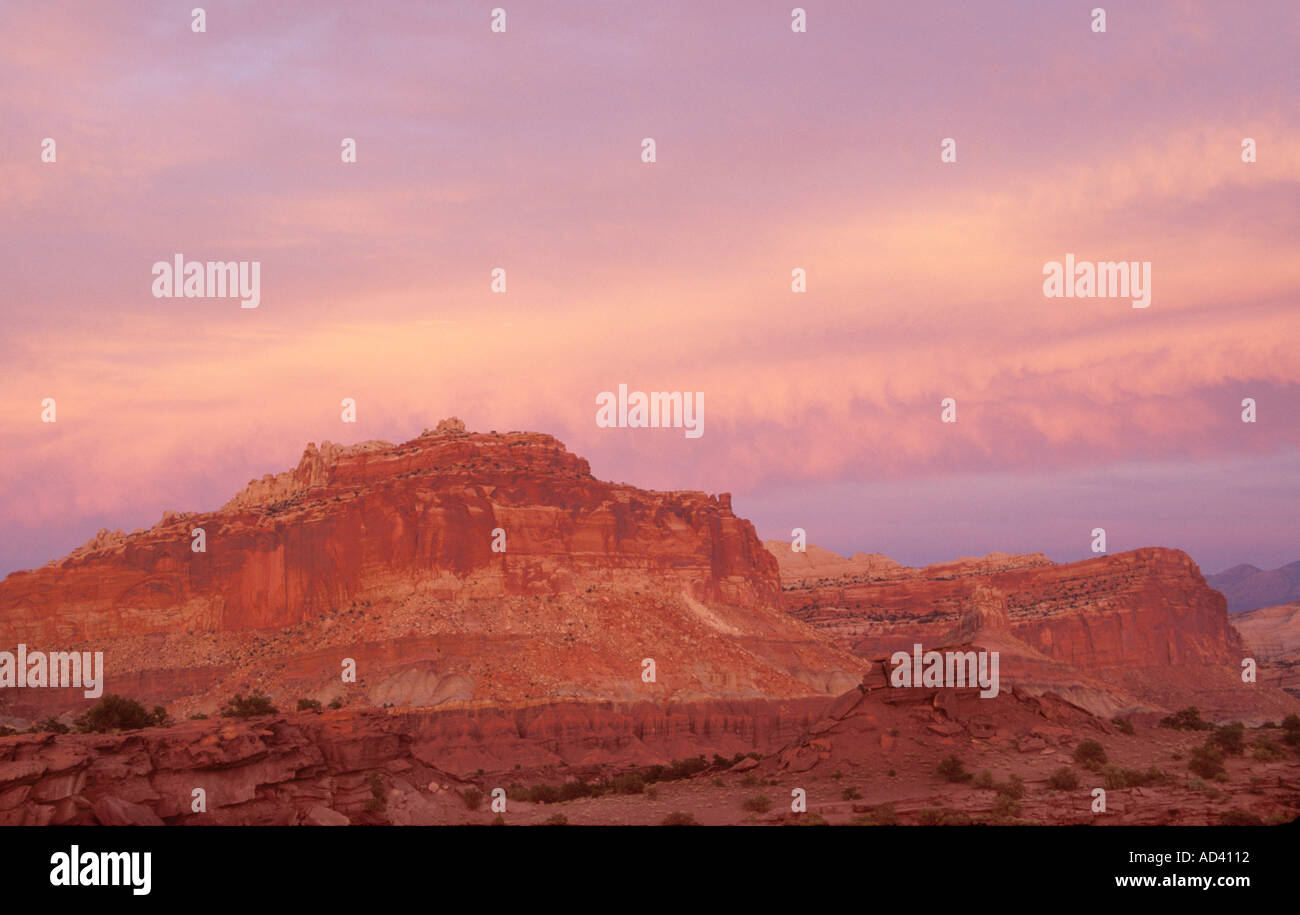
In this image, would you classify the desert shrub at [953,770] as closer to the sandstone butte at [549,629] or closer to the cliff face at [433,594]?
the sandstone butte at [549,629]

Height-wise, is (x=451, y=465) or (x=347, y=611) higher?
(x=451, y=465)

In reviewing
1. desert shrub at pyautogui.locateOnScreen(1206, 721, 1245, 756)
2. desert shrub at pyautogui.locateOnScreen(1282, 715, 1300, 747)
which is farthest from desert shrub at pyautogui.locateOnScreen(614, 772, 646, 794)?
desert shrub at pyautogui.locateOnScreen(1282, 715, 1300, 747)

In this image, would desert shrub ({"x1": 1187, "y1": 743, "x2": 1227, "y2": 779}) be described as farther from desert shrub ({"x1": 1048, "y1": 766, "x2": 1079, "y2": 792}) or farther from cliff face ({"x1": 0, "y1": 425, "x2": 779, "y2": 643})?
cliff face ({"x1": 0, "y1": 425, "x2": 779, "y2": 643})

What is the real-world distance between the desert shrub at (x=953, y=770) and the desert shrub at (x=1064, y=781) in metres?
2.88

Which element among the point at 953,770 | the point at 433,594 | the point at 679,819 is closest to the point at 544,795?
the point at 679,819

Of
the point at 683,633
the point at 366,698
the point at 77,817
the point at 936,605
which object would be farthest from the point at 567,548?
the point at 77,817

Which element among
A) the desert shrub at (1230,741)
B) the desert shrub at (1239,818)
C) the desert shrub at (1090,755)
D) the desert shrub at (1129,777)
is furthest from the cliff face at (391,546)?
the desert shrub at (1239,818)

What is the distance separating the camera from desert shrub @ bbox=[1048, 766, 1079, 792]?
41938mm

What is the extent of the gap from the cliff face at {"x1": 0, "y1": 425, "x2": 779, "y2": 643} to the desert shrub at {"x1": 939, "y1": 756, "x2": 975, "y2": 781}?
8144 cm

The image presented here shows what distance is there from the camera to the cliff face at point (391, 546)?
127188 mm

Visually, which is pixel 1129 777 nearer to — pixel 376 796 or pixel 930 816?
pixel 930 816
